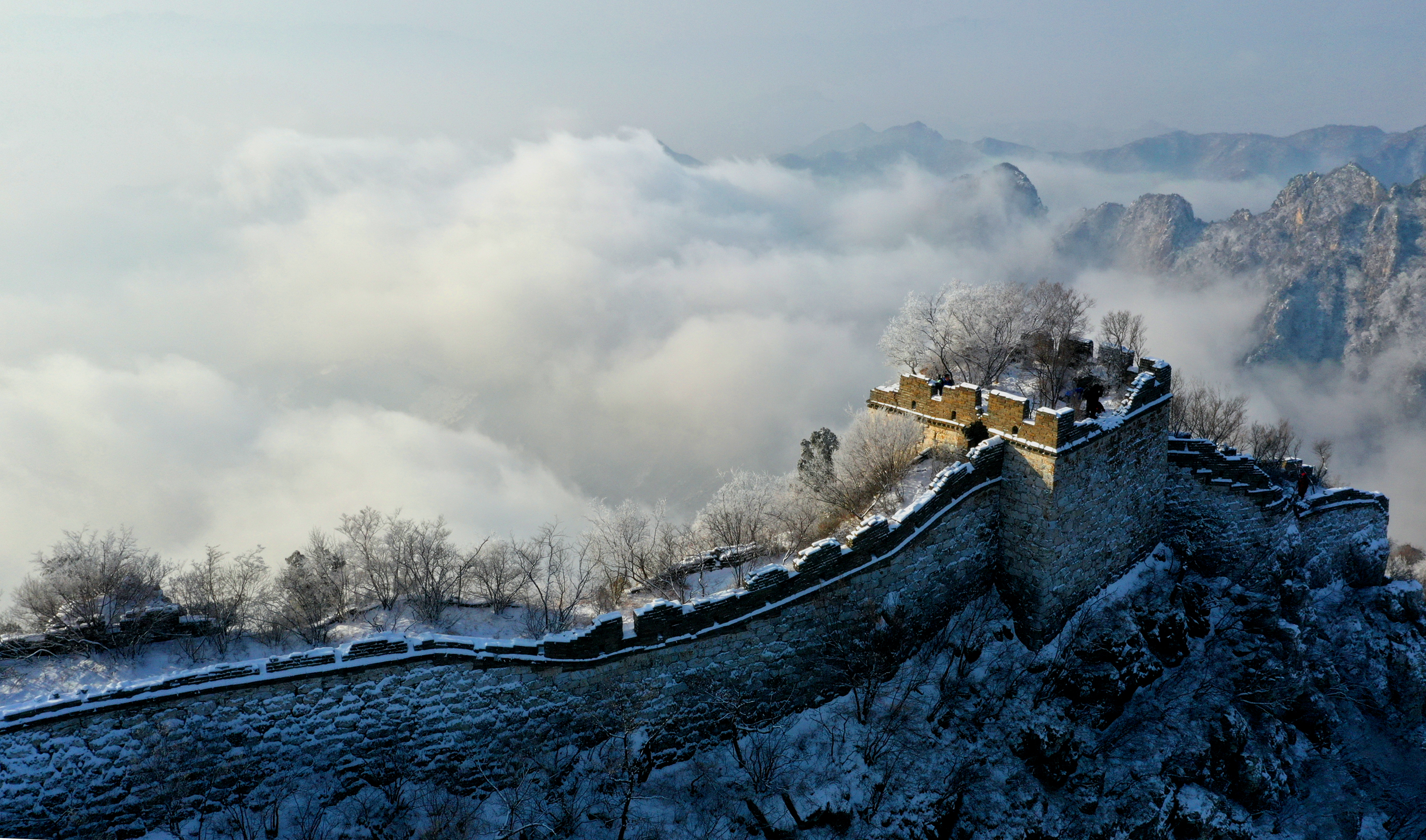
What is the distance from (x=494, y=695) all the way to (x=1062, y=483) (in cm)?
1459

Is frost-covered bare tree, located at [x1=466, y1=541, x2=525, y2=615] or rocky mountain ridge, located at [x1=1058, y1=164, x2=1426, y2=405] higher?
rocky mountain ridge, located at [x1=1058, y1=164, x2=1426, y2=405]

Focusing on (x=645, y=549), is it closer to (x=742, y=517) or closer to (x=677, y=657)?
(x=742, y=517)

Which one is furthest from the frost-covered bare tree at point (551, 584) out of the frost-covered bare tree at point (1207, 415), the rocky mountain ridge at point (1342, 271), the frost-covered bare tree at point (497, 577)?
the rocky mountain ridge at point (1342, 271)

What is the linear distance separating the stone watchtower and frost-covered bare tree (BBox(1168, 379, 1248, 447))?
16224mm

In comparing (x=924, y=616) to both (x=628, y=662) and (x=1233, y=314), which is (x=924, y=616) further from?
(x=1233, y=314)

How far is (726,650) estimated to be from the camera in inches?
778

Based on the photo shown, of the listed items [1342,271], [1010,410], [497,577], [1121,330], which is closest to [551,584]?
[497,577]

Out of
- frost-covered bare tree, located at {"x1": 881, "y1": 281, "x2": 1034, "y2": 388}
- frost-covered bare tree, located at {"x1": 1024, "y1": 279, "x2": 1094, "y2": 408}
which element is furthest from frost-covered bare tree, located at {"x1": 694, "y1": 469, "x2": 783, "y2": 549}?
frost-covered bare tree, located at {"x1": 1024, "y1": 279, "x2": 1094, "y2": 408}

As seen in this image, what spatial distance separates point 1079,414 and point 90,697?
25.7 m

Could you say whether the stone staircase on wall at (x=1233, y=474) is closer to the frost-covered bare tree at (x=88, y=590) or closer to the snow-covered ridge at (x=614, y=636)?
the snow-covered ridge at (x=614, y=636)

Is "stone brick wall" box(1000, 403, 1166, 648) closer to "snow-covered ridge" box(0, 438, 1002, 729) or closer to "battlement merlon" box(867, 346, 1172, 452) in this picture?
"battlement merlon" box(867, 346, 1172, 452)

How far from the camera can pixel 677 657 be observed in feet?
63.4

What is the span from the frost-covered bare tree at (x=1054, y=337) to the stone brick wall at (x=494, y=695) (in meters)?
8.59

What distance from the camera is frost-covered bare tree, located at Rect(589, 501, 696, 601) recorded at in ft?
84.8
